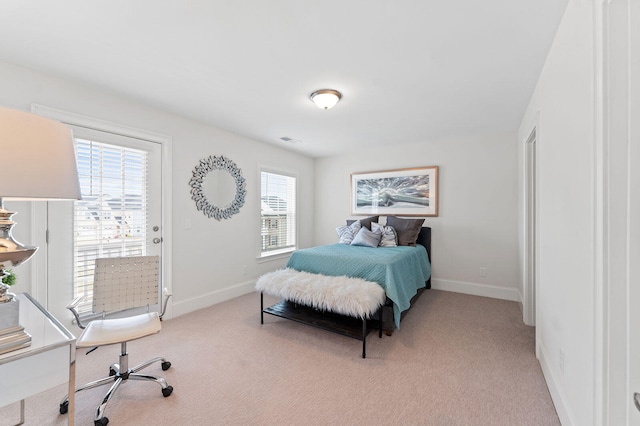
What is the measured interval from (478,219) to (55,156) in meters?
4.55

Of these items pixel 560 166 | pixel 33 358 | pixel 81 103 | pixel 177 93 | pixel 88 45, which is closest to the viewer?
pixel 33 358

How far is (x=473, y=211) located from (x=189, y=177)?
410 centimetres

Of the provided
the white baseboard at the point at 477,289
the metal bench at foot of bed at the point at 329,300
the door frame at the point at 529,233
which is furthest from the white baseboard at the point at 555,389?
the white baseboard at the point at 477,289

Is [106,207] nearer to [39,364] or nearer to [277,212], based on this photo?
[39,364]

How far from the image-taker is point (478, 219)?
396 centimetres

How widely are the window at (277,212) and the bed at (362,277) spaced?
1.35 metres

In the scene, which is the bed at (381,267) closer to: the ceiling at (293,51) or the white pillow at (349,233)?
the white pillow at (349,233)

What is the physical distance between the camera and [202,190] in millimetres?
3461

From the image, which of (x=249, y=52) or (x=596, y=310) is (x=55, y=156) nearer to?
(x=249, y=52)

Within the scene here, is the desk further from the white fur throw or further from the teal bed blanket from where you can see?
the teal bed blanket

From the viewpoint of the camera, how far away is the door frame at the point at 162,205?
2.21m

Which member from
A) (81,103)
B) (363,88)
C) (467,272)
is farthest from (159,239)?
(467,272)

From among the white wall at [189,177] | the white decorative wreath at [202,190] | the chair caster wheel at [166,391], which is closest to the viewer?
the chair caster wheel at [166,391]

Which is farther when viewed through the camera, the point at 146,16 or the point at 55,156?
the point at 146,16
